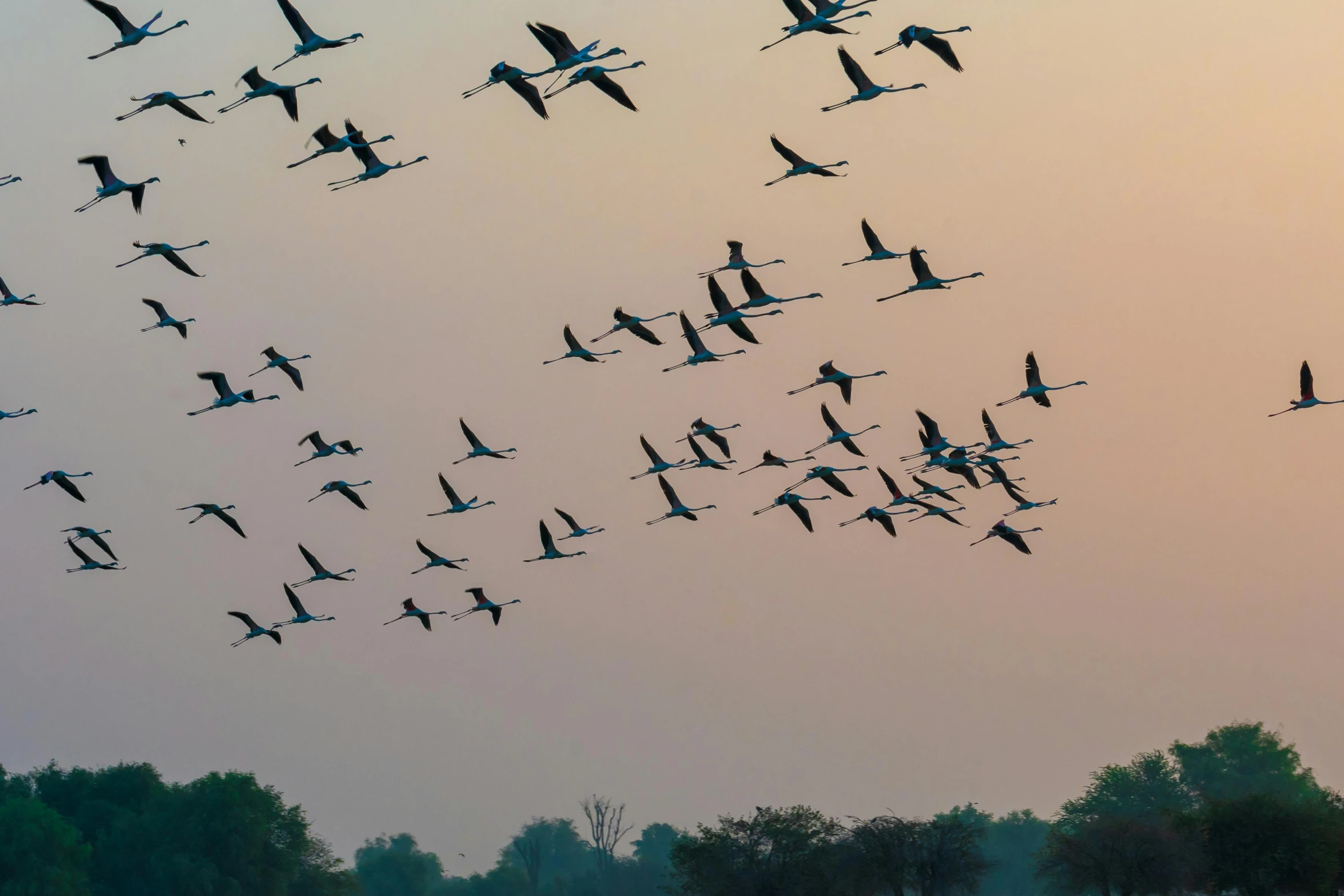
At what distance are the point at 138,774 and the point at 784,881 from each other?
2814 inches

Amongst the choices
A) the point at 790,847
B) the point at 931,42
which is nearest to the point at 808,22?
the point at 931,42

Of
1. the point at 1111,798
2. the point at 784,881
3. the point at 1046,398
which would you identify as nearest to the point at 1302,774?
the point at 1111,798

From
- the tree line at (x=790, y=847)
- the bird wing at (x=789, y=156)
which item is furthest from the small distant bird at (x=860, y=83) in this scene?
the tree line at (x=790, y=847)

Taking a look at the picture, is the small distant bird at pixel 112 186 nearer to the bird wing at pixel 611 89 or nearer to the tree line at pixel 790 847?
the bird wing at pixel 611 89

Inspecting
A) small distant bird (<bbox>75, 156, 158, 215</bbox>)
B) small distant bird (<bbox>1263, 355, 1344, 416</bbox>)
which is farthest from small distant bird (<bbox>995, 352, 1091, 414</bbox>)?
small distant bird (<bbox>75, 156, 158, 215</bbox>)

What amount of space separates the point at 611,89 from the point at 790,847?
6271 cm

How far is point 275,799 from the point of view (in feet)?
409

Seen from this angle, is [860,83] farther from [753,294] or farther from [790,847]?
[790,847]

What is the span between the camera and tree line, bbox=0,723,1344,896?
83125 mm

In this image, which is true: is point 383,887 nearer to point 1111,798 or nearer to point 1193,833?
point 1111,798

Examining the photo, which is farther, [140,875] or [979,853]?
[140,875]

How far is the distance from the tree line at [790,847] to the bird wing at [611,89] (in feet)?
200

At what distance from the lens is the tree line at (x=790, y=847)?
83.1m

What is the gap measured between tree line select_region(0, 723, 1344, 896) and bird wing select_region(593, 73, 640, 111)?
61052 mm
